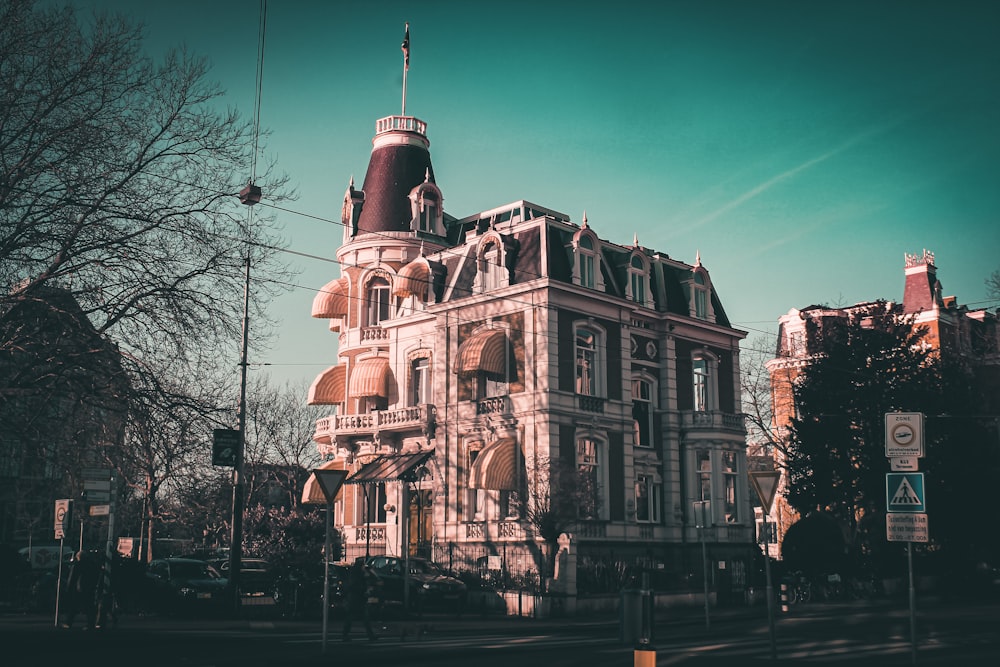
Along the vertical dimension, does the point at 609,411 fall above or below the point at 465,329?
below

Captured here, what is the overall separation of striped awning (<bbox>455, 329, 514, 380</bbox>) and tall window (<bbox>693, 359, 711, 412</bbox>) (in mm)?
10506

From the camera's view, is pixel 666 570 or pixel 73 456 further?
pixel 666 570

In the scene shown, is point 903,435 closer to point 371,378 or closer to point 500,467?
point 500,467

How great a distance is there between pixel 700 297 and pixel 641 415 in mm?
7005

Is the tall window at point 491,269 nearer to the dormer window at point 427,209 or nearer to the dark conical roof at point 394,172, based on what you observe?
the dormer window at point 427,209

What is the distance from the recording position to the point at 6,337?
19031 mm

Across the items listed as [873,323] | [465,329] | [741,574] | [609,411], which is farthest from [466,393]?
[873,323]

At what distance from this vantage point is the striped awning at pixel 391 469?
39188 millimetres

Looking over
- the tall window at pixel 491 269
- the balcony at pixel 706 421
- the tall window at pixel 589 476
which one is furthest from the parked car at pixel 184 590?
the balcony at pixel 706 421

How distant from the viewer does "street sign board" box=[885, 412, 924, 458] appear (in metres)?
16.3

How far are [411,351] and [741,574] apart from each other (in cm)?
1713

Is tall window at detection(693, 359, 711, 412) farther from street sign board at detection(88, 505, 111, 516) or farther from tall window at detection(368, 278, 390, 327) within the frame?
street sign board at detection(88, 505, 111, 516)

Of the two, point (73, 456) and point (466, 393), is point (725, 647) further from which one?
point (466, 393)

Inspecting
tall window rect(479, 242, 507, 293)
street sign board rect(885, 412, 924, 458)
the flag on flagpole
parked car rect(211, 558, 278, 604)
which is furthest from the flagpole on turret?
street sign board rect(885, 412, 924, 458)
